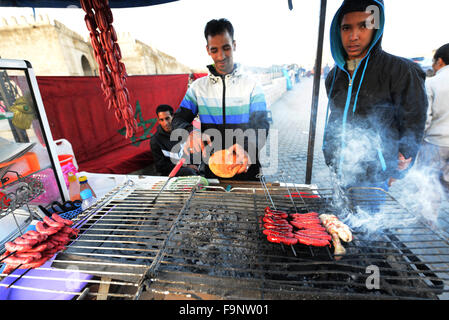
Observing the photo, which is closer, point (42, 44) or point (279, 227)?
point (279, 227)

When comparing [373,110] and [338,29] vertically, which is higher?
[338,29]

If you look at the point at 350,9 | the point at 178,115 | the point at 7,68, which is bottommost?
the point at 178,115

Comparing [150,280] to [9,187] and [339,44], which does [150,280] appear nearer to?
[9,187]

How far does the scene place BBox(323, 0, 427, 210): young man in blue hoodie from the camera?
224 cm

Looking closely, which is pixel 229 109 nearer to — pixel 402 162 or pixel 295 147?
pixel 402 162

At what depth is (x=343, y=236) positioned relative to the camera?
1.71 meters

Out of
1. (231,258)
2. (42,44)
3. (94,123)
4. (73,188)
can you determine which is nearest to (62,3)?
(73,188)

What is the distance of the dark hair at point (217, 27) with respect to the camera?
2.74 metres

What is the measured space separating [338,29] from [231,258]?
3154 millimetres

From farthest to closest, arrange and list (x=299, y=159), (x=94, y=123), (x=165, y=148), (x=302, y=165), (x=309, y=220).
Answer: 1. (x=299, y=159)
2. (x=302, y=165)
3. (x=94, y=123)
4. (x=165, y=148)
5. (x=309, y=220)

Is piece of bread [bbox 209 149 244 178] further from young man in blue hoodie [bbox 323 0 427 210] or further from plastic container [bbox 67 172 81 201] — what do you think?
plastic container [bbox 67 172 81 201]

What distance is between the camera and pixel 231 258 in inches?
64.7
